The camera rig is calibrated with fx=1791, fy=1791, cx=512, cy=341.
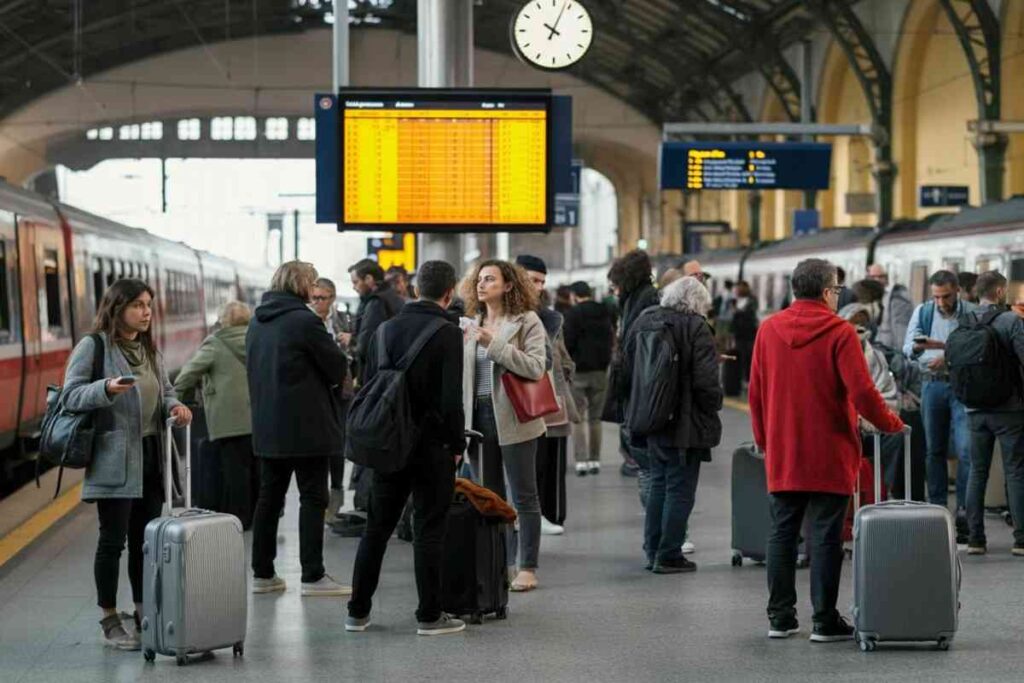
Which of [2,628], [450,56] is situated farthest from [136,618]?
[450,56]

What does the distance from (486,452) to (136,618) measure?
2.03 m

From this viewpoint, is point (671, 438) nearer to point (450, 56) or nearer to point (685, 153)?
point (450, 56)

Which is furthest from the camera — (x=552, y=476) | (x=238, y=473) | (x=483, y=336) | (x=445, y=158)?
(x=445, y=158)

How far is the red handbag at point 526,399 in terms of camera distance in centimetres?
833

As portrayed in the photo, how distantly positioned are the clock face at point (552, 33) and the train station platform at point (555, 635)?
5738 mm

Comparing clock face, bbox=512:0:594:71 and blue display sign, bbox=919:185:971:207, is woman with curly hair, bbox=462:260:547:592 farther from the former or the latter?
blue display sign, bbox=919:185:971:207

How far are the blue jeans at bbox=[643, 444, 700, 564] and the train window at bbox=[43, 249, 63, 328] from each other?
710 centimetres

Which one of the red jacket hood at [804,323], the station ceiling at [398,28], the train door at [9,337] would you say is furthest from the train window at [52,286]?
the station ceiling at [398,28]

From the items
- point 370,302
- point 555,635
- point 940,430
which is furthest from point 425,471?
point 940,430

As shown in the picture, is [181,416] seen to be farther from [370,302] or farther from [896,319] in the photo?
[896,319]

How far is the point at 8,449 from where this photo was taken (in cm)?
1498

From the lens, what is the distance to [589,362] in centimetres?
1507

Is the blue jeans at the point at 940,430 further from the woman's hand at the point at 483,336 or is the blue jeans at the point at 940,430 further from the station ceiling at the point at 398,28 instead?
the station ceiling at the point at 398,28

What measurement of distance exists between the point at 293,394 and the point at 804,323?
238 cm
